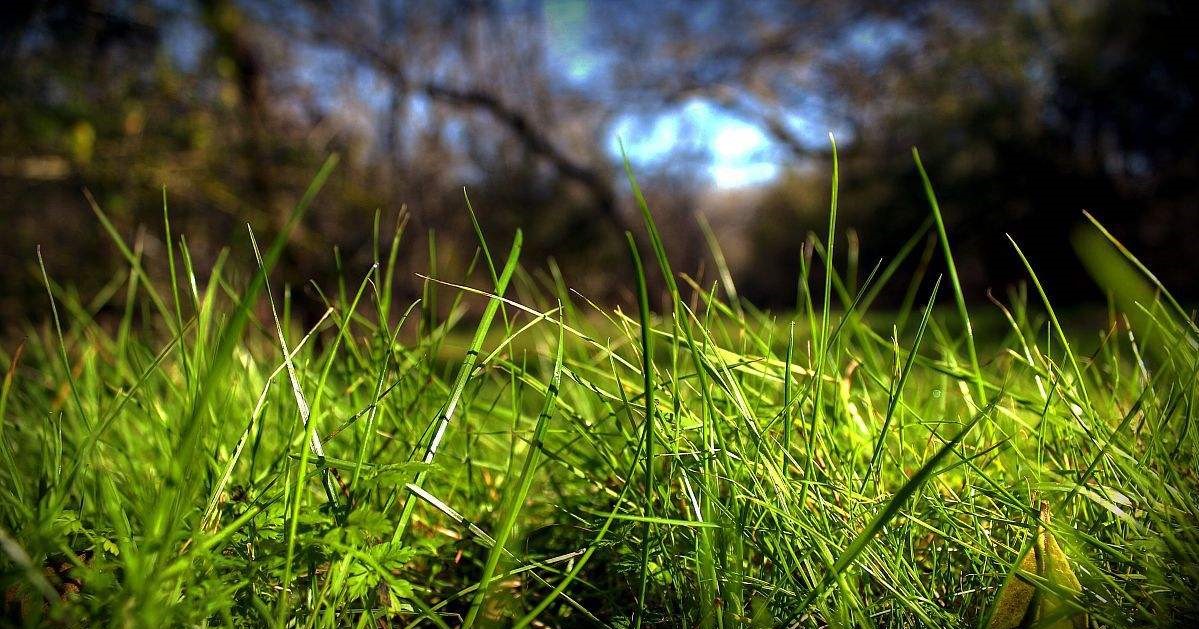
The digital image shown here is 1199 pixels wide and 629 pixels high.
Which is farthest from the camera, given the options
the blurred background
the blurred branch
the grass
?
the blurred branch

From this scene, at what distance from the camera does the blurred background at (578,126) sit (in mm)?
3256

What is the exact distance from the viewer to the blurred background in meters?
3.26

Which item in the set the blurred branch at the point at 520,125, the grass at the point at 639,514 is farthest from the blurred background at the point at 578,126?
the grass at the point at 639,514

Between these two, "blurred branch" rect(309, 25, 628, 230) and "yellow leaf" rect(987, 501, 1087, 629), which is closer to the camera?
"yellow leaf" rect(987, 501, 1087, 629)

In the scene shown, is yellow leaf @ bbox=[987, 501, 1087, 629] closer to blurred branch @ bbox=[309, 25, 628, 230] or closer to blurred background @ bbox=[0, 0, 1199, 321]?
blurred background @ bbox=[0, 0, 1199, 321]

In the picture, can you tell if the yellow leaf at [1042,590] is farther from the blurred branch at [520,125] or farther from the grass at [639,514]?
the blurred branch at [520,125]

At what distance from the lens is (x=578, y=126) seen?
24.2 feet

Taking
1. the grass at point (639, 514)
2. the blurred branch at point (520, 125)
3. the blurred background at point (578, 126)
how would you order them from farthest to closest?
the blurred branch at point (520, 125) < the blurred background at point (578, 126) < the grass at point (639, 514)

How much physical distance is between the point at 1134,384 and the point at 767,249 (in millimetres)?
9801

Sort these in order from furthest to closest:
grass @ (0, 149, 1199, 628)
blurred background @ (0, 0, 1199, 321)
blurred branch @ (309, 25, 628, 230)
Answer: blurred branch @ (309, 25, 628, 230) < blurred background @ (0, 0, 1199, 321) < grass @ (0, 149, 1199, 628)

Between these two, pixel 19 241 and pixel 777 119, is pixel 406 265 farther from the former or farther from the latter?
pixel 777 119

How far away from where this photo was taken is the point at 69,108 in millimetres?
2889

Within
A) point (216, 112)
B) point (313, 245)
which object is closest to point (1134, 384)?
point (313, 245)

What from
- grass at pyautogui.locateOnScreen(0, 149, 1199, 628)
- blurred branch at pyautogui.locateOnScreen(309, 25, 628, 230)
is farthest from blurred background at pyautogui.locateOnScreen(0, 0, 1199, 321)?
grass at pyautogui.locateOnScreen(0, 149, 1199, 628)
